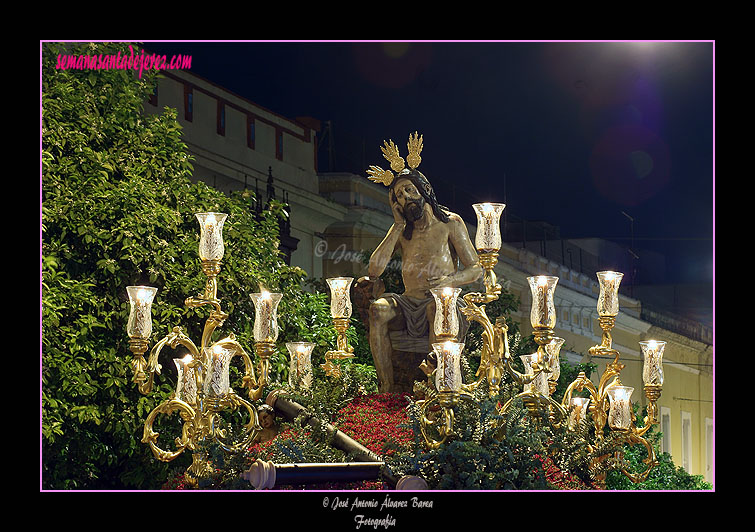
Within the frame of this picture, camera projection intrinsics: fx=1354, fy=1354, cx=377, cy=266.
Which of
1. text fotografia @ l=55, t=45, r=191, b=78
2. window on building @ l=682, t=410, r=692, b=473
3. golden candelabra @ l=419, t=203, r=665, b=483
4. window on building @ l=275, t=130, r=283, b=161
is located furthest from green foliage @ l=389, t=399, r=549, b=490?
window on building @ l=682, t=410, r=692, b=473

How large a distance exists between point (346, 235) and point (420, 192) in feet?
15.1

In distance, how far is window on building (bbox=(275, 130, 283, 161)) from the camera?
14484 millimetres

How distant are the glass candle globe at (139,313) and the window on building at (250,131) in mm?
5874

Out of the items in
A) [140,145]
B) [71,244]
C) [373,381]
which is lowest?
[373,381]

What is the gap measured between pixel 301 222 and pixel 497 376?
6114 mm

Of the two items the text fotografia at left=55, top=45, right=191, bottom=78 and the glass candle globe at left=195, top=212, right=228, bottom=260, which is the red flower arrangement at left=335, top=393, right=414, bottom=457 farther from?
the text fotografia at left=55, top=45, right=191, bottom=78

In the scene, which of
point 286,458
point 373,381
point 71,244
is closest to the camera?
point 286,458

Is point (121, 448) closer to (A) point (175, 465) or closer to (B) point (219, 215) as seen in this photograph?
(A) point (175, 465)

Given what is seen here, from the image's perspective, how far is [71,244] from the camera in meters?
11.5

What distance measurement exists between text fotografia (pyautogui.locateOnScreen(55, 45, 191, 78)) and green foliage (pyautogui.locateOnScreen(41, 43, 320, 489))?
0.19 feet

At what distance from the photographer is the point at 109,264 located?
1123 cm

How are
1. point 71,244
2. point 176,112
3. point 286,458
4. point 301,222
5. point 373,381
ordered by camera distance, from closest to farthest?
1. point 286,458
2. point 373,381
3. point 71,244
4. point 176,112
5. point 301,222

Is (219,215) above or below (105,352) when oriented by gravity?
above

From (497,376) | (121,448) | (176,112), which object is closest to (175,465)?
(121,448)
